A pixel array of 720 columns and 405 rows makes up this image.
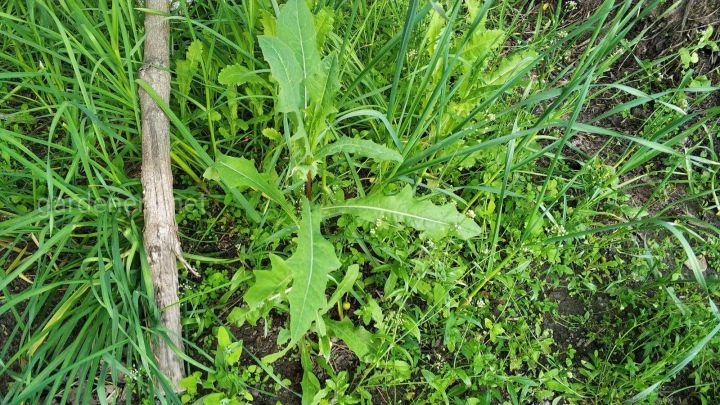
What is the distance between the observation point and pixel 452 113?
181 cm

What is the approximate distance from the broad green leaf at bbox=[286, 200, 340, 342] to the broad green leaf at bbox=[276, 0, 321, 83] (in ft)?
1.56

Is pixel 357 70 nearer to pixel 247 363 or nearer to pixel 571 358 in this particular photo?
pixel 247 363

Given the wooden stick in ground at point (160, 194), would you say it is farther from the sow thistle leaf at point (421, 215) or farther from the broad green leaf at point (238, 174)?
the sow thistle leaf at point (421, 215)

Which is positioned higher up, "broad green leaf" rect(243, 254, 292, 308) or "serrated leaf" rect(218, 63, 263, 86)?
"serrated leaf" rect(218, 63, 263, 86)

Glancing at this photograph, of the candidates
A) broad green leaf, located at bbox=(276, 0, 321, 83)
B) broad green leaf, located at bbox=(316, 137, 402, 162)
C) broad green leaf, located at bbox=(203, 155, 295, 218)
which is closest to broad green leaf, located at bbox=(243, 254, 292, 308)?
broad green leaf, located at bbox=(203, 155, 295, 218)

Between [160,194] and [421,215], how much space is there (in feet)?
2.80

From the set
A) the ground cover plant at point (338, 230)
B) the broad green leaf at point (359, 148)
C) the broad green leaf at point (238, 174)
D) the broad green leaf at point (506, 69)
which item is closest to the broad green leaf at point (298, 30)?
the ground cover plant at point (338, 230)

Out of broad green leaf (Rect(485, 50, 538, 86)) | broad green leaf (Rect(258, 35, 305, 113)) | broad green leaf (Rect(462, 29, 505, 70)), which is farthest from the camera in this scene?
broad green leaf (Rect(485, 50, 538, 86))

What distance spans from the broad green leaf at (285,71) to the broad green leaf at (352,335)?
2.35 feet

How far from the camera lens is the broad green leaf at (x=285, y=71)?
4.49ft

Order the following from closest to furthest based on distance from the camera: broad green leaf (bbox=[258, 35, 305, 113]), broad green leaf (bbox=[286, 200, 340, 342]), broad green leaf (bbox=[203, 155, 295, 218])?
1. broad green leaf (bbox=[286, 200, 340, 342])
2. broad green leaf (bbox=[258, 35, 305, 113])
3. broad green leaf (bbox=[203, 155, 295, 218])

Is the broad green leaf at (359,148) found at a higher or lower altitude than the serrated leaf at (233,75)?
lower

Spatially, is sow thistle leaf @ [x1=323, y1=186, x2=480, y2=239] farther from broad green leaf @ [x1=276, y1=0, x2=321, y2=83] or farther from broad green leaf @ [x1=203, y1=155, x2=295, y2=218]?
broad green leaf @ [x1=276, y1=0, x2=321, y2=83]

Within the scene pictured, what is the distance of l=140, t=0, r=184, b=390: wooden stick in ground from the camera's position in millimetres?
1571
